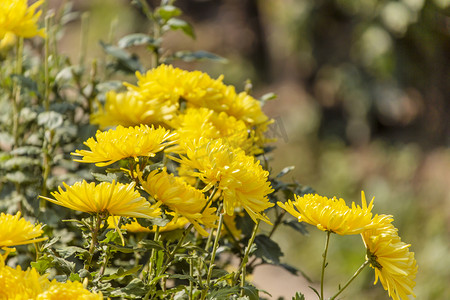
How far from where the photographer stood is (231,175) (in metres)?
0.69

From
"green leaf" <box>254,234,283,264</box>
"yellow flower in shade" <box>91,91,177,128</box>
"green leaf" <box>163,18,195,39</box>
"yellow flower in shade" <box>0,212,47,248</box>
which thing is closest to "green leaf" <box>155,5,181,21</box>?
"green leaf" <box>163,18,195,39</box>

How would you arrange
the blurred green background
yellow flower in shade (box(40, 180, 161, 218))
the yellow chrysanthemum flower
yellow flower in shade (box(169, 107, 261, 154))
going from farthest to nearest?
1. the blurred green background
2. yellow flower in shade (box(169, 107, 261, 154))
3. yellow flower in shade (box(40, 180, 161, 218))
4. the yellow chrysanthemum flower

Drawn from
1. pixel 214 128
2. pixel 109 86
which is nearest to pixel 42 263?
pixel 214 128

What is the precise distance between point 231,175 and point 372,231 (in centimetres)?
18

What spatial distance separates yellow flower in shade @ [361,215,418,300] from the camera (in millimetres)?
713

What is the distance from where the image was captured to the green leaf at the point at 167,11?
1.21 m

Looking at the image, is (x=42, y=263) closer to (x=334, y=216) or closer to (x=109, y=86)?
(x=334, y=216)

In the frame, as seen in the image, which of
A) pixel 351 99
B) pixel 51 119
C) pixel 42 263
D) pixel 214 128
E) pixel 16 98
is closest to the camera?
pixel 42 263

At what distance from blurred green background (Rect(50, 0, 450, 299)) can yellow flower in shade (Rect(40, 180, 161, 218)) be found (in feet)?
9.58

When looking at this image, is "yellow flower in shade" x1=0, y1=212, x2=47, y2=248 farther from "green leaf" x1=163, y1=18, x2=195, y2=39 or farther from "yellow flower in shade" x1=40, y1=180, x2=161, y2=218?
"green leaf" x1=163, y1=18, x2=195, y2=39

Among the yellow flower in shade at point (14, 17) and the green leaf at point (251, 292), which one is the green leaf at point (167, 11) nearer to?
the yellow flower in shade at point (14, 17)

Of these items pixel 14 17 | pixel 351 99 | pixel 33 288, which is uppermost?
pixel 351 99

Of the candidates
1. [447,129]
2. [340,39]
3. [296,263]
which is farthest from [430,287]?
[340,39]

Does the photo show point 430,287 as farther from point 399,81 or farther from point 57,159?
point 57,159
